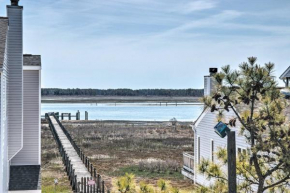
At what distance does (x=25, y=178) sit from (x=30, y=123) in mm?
2277

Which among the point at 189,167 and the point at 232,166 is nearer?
the point at 232,166

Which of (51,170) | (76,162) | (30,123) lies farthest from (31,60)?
(51,170)

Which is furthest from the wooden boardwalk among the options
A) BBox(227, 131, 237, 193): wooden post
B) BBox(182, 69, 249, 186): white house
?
BBox(227, 131, 237, 193): wooden post

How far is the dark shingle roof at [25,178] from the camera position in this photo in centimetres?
1325

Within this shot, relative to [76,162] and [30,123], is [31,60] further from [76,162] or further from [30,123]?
[76,162]

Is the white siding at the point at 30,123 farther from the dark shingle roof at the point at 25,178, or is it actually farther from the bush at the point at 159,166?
the bush at the point at 159,166

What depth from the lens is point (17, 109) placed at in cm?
1273

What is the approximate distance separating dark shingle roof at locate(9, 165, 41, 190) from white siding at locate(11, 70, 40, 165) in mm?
328

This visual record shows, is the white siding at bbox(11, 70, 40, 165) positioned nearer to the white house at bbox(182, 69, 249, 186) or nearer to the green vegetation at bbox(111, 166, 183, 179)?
the white house at bbox(182, 69, 249, 186)

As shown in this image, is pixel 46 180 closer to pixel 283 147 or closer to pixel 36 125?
pixel 36 125

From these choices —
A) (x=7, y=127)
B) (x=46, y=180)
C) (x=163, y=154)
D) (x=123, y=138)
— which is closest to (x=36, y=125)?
(x=7, y=127)

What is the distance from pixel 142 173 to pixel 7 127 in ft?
39.6

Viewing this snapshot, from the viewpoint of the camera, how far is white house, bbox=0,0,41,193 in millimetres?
11572

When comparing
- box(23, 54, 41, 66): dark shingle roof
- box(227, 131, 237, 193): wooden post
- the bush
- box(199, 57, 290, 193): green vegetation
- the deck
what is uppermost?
box(23, 54, 41, 66): dark shingle roof
